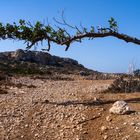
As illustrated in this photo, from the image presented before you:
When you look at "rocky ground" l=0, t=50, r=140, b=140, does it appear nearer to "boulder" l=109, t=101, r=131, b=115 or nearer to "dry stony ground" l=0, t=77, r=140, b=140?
"dry stony ground" l=0, t=77, r=140, b=140

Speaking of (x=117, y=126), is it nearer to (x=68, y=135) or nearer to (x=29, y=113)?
(x=68, y=135)

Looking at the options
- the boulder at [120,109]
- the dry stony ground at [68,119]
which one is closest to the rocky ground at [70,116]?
the dry stony ground at [68,119]

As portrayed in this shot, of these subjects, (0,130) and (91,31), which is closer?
(0,130)

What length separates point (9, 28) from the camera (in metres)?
20.8

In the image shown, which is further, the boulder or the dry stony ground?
the boulder

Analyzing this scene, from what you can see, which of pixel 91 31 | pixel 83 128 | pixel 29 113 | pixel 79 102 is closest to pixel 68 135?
pixel 83 128

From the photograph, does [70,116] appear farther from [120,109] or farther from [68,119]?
[120,109]

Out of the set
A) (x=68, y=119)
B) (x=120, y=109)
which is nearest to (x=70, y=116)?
(x=68, y=119)

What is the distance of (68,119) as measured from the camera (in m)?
17.1

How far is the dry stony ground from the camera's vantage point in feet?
50.1

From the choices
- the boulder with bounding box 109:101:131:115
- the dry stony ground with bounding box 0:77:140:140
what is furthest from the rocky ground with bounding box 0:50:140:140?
the boulder with bounding box 109:101:131:115

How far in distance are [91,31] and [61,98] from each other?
4137 mm

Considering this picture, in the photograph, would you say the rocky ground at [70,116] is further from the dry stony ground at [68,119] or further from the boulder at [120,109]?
the boulder at [120,109]

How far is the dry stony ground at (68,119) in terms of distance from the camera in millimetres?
15258
